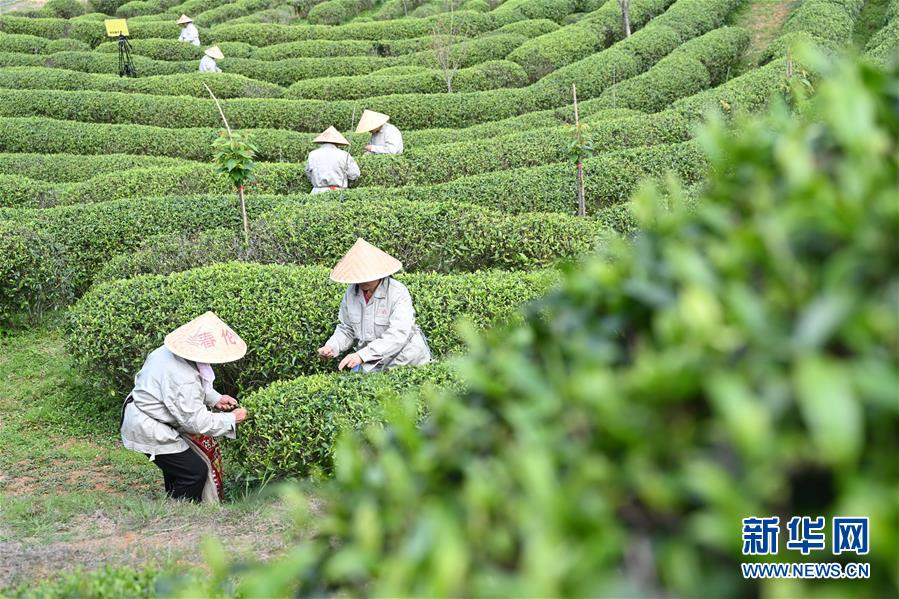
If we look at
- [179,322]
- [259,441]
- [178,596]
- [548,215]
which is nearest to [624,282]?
[178,596]

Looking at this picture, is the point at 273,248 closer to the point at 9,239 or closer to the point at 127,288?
the point at 127,288

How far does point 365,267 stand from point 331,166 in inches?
202

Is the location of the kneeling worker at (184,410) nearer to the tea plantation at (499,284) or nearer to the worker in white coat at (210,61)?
the tea plantation at (499,284)

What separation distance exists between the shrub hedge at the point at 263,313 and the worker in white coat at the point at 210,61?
12.3 meters

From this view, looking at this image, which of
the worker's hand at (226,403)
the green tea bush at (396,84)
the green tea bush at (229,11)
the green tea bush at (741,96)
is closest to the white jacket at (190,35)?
the green tea bush at (229,11)

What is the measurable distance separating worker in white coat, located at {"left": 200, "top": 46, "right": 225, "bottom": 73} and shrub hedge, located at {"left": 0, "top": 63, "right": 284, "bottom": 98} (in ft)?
3.42

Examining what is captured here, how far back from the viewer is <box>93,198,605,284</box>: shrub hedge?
8.40 metres

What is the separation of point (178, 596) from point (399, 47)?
65.8 feet

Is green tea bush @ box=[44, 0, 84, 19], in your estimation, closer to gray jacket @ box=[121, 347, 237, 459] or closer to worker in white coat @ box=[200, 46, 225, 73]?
worker in white coat @ box=[200, 46, 225, 73]

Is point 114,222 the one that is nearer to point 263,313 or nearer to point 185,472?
point 263,313

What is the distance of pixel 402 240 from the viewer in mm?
8648

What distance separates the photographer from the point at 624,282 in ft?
4.58

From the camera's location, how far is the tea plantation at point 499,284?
1142 millimetres

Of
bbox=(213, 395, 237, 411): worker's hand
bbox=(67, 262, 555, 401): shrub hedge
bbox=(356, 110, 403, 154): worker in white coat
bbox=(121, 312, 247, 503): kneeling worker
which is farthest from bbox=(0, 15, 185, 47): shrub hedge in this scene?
bbox=(121, 312, 247, 503): kneeling worker
